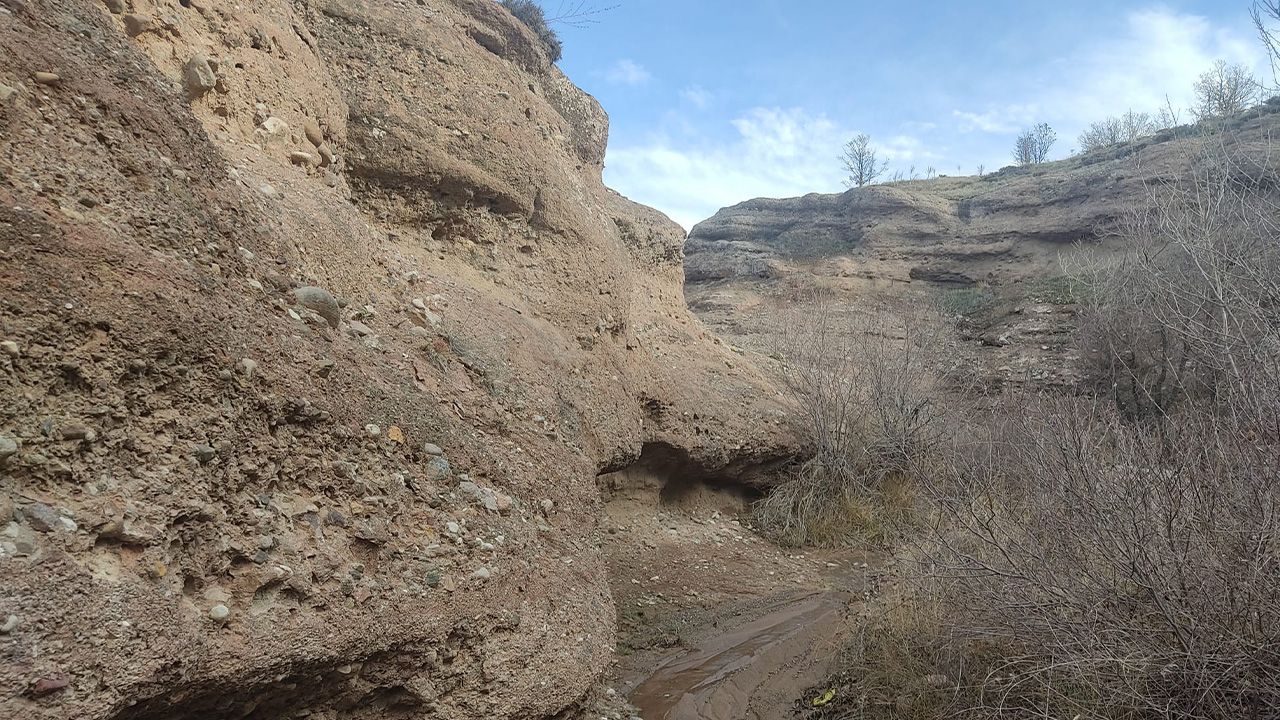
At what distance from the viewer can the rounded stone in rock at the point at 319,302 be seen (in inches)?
139

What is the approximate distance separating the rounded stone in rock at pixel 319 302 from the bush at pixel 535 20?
6.17 m

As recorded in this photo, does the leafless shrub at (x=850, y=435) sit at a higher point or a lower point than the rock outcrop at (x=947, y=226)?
lower

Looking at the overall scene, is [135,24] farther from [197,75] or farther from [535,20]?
[535,20]

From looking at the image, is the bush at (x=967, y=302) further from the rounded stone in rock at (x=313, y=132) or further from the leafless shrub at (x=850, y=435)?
the rounded stone in rock at (x=313, y=132)

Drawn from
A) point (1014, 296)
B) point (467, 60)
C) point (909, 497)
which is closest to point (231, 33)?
point (467, 60)

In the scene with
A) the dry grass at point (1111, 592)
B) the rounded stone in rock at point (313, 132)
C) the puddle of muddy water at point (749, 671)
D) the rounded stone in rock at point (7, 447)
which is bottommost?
the puddle of muddy water at point (749, 671)

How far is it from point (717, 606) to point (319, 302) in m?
3.92

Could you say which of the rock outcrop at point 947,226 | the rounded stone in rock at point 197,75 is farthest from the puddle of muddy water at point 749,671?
the rock outcrop at point 947,226

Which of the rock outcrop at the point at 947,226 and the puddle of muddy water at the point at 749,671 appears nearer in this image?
the puddle of muddy water at the point at 749,671

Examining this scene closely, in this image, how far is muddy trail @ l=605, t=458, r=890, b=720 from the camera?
4.57 m

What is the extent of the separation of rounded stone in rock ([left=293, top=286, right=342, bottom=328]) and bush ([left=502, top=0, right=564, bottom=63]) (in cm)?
617

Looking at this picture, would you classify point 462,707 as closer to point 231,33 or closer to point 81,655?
point 81,655

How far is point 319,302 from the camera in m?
3.60

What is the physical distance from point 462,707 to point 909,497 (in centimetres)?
616
